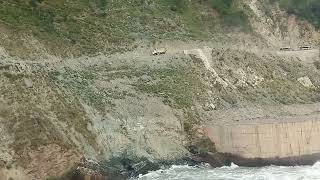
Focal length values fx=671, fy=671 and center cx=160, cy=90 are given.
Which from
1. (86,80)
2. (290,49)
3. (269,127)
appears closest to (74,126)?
(86,80)

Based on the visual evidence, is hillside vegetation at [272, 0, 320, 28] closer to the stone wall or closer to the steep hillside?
the steep hillside

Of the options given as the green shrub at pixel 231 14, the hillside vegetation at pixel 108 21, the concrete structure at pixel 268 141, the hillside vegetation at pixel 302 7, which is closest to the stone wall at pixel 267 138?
the concrete structure at pixel 268 141

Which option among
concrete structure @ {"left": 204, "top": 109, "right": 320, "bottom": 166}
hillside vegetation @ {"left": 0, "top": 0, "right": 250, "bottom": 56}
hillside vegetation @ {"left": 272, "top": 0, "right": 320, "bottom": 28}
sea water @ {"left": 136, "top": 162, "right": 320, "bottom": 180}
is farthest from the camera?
hillside vegetation @ {"left": 272, "top": 0, "right": 320, "bottom": 28}

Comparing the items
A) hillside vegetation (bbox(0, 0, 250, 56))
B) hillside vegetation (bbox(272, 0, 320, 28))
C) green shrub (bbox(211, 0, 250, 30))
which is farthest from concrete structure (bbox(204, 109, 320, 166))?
hillside vegetation (bbox(272, 0, 320, 28))

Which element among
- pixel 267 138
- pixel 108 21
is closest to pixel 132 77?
pixel 108 21

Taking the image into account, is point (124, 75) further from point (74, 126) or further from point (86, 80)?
point (74, 126)

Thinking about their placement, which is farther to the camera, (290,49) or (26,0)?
(290,49)

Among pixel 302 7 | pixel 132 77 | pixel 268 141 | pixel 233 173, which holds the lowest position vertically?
pixel 233 173

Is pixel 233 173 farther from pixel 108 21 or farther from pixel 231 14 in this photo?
pixel 231 14
